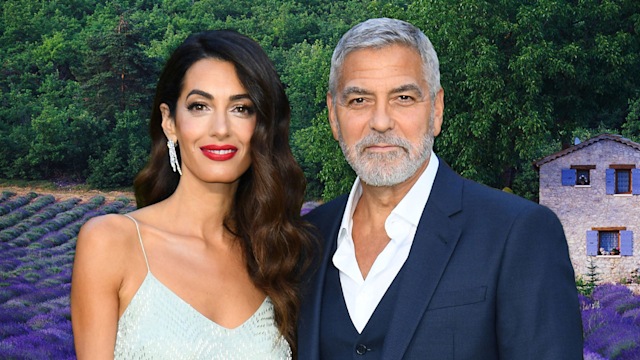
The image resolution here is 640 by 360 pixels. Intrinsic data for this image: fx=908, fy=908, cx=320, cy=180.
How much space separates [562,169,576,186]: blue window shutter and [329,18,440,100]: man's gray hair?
2359 centimetres

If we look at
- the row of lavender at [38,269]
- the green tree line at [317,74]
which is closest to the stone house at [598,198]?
the green tree line at [317,74]

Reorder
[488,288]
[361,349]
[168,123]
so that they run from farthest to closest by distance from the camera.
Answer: [168,123]
[361,349]
[488,288]

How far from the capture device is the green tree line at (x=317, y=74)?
86.7 ft

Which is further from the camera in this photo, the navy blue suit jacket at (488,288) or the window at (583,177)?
the window at (583,177)

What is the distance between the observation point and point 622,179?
26484 millimetres

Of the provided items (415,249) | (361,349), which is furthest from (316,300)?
(415,249)

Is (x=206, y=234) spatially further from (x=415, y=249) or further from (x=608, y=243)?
(x=608, y=243)

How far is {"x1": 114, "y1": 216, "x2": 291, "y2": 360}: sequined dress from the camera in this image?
147 inches

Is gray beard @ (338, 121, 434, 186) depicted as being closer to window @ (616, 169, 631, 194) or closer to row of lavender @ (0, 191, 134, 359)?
row of lavender @ (0, 191, 134, 359)

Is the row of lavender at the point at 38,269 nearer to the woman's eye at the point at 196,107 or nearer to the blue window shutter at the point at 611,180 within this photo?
the woman's eye at the point at 196,107

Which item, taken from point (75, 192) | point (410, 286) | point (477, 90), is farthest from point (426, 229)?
point (75, 192)

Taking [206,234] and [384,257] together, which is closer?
[384,257]

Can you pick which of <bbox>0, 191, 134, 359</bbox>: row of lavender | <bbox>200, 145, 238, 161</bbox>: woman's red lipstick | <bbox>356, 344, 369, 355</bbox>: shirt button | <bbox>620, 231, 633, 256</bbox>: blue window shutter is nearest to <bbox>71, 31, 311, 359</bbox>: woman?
<bbox>200, 145, 238, 161</bbox>: woman's red lipstick

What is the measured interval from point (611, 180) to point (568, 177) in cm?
121
